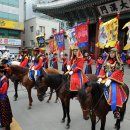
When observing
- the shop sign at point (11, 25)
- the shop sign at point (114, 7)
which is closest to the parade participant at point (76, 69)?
the shop sign at point (114, 7)

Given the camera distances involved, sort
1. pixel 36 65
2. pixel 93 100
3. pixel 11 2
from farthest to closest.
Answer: pixel 11 2
pixel 36 65
pixel 93 100

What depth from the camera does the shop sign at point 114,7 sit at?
18.0m

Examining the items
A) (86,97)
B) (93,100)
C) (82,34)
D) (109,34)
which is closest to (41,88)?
(93,100)

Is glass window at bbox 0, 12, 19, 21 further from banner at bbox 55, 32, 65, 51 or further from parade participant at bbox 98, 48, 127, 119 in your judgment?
parade participant at bbox 98, 48, 127, 119

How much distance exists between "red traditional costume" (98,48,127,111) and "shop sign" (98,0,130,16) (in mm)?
13849

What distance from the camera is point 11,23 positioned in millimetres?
42219

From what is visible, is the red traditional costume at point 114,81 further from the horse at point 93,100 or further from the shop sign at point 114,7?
the shop sign at point 114,7

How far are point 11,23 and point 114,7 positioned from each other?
27.7 metres

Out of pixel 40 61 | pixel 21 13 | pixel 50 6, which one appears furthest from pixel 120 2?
pixel 21 13

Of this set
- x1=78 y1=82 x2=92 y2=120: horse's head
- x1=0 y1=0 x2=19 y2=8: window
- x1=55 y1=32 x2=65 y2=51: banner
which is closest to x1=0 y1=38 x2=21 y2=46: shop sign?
x1=0 y1=0 x2=19 y2=8: window

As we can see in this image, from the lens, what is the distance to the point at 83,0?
2047cm

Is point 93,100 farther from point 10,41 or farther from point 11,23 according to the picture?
point 11,23

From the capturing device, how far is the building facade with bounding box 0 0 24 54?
4078cm

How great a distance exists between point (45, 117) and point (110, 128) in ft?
7.09
